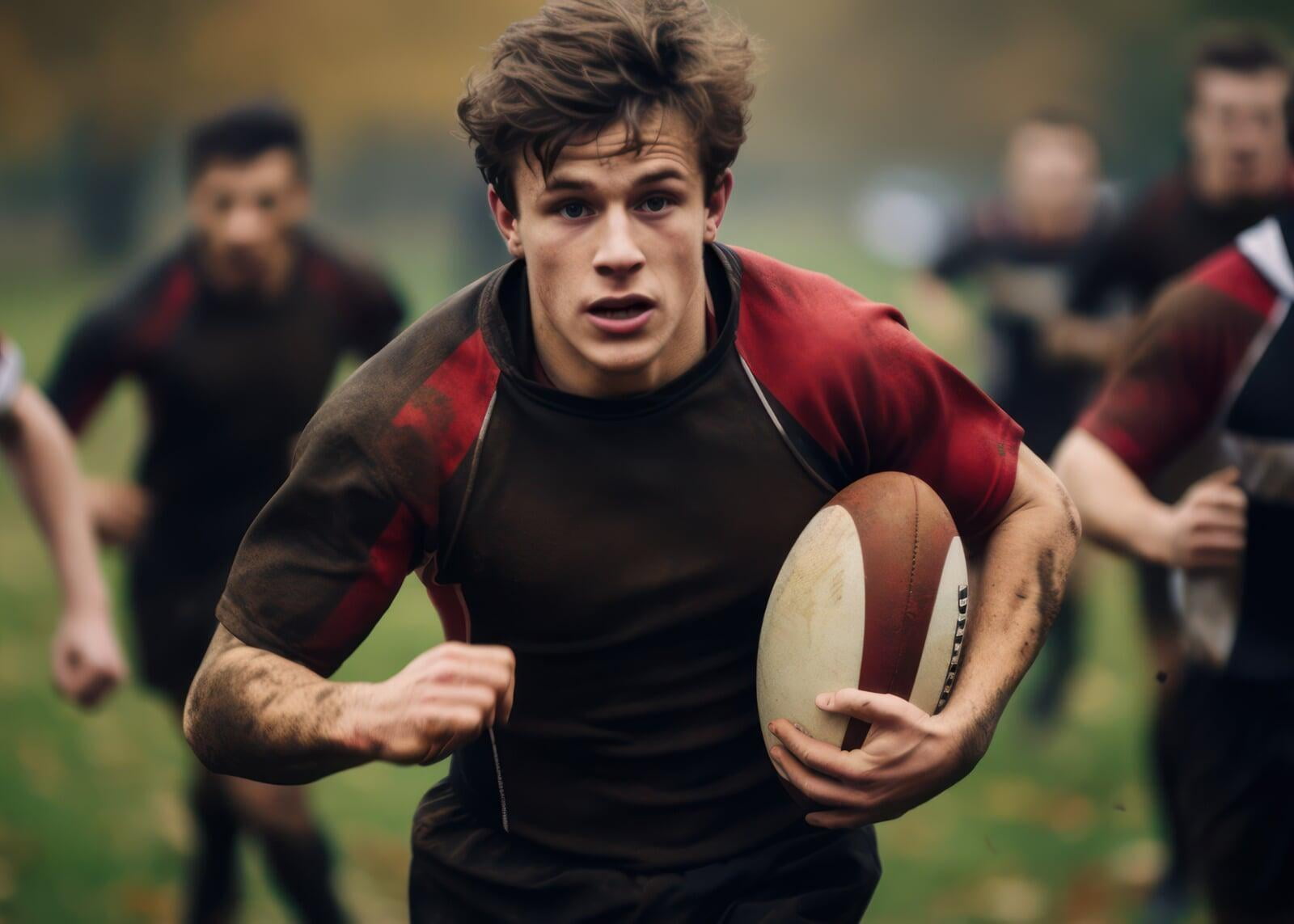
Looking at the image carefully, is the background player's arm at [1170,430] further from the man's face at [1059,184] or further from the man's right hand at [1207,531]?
the man's face at [1059,184]

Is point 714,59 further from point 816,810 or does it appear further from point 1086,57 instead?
point 1086,57

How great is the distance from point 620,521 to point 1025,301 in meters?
5.56

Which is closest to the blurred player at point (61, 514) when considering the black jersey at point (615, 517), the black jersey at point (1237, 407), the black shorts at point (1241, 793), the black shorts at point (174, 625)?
the black shorts at point (174, 625)

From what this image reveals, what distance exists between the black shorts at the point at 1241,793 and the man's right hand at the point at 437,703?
7.03 ft

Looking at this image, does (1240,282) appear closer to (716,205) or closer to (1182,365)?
(1182,365)

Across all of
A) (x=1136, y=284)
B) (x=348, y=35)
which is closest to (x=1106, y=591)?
(x=1136, y=284)

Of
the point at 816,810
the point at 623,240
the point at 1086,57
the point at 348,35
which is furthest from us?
the point at 1086,57

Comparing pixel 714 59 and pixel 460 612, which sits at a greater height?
pixel 714 59

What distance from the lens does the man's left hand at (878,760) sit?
9.91 feet

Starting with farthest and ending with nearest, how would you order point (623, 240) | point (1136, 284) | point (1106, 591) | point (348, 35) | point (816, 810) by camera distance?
point (348, 35) → point (1106, 591) → point (1136, 284) → point (816, 810) → point (623, 240)

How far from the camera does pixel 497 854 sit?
3318 millimetres

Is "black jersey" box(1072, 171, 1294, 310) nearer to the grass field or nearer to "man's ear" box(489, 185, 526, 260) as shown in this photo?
the grass field

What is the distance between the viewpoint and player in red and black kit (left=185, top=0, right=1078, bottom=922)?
3020mm

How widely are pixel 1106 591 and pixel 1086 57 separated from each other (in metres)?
17.7
